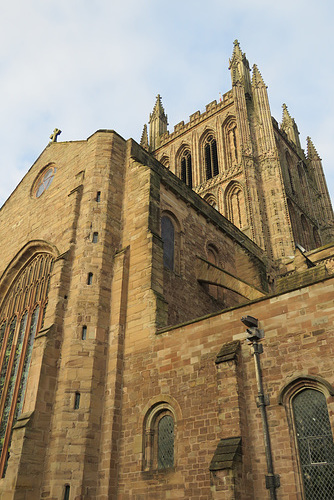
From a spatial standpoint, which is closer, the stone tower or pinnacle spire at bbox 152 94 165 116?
the stone tower

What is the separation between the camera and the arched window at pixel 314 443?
9.70 m

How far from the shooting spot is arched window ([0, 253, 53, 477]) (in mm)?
15984

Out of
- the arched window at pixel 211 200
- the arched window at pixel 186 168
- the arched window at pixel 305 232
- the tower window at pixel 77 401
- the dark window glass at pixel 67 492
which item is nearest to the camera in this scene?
the dark window glass at pixel 67 492

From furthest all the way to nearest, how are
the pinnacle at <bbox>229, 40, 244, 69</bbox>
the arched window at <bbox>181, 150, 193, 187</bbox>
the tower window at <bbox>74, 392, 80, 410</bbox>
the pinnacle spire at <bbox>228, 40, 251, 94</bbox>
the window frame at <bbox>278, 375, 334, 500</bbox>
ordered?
the pinnacle at <bbox>229, 40, 244, 69</bbox> → the arched window at <bbox>181, 150, 193, 187</bbox> → the pinnacle spire at <bbox>228, 40, 251, 94</bbox> → the tower window at <bbox>74, 392, 80, 410</bbox> → the window frame at <bbox>278, 375, 334, 500</bbox>

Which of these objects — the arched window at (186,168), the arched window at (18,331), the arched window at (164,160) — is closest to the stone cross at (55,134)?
the arched window at (18,331)

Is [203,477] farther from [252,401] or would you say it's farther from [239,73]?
[239,73]

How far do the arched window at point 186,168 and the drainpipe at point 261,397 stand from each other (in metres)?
33.1

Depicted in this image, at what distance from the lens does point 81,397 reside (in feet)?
43.7

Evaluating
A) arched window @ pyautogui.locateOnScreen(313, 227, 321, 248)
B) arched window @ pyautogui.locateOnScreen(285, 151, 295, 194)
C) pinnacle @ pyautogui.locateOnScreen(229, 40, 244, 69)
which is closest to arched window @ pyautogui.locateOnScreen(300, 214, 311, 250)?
arched window @ pyautogui.locateOnScreen(313, 227, 321, 248)

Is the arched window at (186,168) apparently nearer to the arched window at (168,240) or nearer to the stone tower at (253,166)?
the stone tower at (253,166)

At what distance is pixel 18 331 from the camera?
18250 mm

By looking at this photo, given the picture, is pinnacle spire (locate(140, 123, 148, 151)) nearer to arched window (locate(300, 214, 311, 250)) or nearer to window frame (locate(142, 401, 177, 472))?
arched window (locate(300, 214, 311, 250))

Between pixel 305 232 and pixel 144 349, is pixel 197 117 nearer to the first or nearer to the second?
pixel 305 232

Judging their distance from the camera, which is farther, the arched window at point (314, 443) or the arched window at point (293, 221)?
the arched window at point (293, 221)
